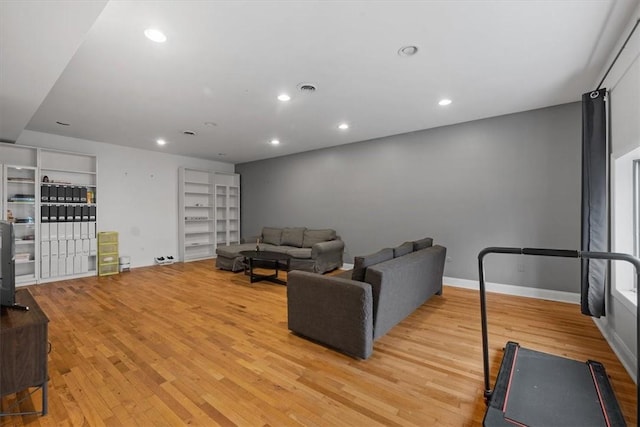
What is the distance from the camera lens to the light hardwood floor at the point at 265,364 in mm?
1699

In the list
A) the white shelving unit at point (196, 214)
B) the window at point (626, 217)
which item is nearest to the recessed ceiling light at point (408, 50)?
the window at point (626, 217)

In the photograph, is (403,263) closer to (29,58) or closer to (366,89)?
(366,89)

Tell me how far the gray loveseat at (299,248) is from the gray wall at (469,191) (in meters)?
0.36

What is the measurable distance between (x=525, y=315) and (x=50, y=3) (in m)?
4.96

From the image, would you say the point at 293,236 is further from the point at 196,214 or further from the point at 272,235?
the point at 196,214

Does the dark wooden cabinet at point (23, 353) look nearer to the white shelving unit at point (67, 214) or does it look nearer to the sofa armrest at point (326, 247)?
the sofa armrest at point (326, 247)

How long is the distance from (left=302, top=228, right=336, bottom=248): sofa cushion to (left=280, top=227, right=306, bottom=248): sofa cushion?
14 centimetres

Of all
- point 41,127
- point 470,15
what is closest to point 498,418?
point 470,15

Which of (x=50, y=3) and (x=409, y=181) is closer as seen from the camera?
(x=50, y=3)

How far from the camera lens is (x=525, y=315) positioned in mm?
3225

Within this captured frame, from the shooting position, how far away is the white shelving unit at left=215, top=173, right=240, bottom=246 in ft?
24.8

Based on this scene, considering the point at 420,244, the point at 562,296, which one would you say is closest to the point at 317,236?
the point at 420,244

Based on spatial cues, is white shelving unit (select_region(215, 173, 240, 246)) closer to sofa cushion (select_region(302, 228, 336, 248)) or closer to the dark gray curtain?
sofa cushion (select_region(302, 228, 336, 248))

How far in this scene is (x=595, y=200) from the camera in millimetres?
2732
